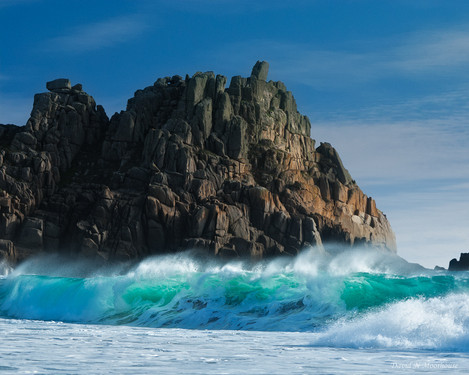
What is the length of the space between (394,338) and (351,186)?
83524 mm

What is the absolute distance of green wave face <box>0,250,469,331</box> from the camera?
26656 millimetres

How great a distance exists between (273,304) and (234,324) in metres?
2.98

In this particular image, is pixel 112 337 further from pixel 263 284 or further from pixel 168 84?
pixel 168 84

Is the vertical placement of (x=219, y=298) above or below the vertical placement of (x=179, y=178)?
below

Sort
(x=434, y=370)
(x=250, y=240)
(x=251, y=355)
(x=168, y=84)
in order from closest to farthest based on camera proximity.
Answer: (x=434, y=370), (x=251, y=355), (x=250, y=240), (x=168, y=84)

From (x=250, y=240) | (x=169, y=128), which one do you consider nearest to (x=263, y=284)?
(x=250, y=240)

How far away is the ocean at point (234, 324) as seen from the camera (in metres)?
13.7

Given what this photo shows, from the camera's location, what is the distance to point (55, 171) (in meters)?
88.9

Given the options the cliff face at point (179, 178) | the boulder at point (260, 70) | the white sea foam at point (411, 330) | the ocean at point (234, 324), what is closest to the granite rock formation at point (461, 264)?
the cliff face at point (179, 178)

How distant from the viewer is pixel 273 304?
1109 inches

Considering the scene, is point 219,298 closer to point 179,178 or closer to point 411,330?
point 411,330

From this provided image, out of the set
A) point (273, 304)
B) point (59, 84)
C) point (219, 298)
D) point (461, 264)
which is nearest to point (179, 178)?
point (59, 84)

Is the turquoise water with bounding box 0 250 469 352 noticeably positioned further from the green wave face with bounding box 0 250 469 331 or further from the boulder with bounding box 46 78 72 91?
the boulder with bounding box 46 78 72 91

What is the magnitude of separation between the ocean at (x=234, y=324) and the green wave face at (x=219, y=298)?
0.06 metres
